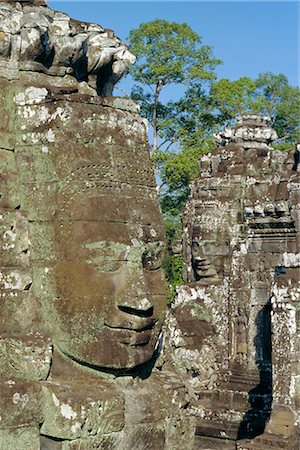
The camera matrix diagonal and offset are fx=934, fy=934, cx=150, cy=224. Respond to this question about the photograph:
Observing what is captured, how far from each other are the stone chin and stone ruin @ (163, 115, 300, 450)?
7.28 m

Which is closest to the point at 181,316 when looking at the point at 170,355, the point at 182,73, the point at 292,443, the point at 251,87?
the point at 292,443

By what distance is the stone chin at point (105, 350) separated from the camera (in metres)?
4.48

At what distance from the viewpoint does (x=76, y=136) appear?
Result: 4.62 metres

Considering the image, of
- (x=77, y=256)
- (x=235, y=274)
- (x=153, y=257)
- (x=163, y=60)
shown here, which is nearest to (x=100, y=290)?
(x=77, y=256)

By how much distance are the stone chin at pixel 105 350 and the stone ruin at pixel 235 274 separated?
7284mm

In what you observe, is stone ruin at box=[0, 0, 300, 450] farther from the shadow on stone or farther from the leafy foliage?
the leafy foliage

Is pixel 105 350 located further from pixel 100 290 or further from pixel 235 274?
pixel 235 274

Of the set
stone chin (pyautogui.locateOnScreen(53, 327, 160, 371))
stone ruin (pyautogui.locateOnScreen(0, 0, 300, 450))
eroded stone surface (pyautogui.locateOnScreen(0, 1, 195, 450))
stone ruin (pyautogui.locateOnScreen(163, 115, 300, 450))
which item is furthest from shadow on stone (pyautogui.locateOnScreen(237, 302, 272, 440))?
stone chin (pyautogui.locateOnScreen(53, 327, 160, 371))

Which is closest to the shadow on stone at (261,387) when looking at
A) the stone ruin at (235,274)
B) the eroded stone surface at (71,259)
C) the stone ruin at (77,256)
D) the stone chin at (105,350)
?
the stone ruin at (235,274)

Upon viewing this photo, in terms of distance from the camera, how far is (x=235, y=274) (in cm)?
1442

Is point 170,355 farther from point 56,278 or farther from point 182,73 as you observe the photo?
point 182,73

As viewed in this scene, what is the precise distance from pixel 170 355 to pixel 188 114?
2734cm

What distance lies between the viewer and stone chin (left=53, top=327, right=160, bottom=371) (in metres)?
4.48

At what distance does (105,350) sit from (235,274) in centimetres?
1005
